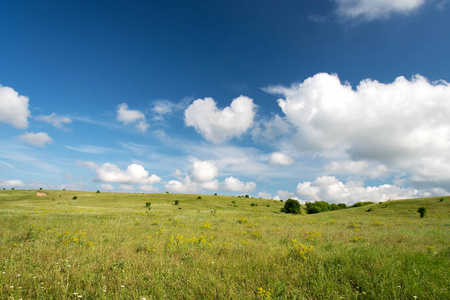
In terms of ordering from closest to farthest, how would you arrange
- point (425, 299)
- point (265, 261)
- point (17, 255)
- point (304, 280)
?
point (425, 299) → point (304, 280) → point (265, 261) → point (17, 255)

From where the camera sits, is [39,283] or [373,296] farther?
[39,283]

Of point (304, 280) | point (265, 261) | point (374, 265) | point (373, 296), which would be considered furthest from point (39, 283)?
point (374, 265)

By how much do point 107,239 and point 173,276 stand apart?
608 cm

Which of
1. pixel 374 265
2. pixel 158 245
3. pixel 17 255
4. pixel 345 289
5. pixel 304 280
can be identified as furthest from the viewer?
pixel 158 245

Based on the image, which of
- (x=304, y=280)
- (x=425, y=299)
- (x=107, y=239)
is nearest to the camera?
(x=425, y=299)

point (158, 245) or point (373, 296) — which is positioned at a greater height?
point (373, 296)

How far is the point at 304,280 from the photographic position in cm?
466

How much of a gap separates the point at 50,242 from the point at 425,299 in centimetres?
1155

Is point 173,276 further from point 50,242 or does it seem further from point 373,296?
point 50,242

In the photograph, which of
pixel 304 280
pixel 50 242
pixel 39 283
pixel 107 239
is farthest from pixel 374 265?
pixel 50 242

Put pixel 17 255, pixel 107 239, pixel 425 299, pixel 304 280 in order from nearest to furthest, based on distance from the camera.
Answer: pixel 425 299 → pixel 304 280 → pixel 17 255 → pixel 107 239

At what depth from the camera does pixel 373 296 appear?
3.86m

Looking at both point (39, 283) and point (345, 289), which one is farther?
point (39, 283)

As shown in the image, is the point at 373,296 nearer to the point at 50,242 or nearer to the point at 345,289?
the point at 345,289
